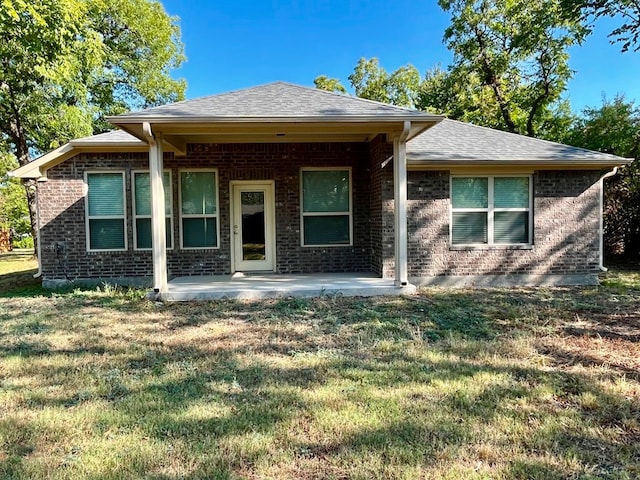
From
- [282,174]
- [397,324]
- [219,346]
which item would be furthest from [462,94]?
[219,346]

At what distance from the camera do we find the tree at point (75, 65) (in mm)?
10328

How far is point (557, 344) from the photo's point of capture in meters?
4.72

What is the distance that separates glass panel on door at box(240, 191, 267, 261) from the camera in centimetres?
952

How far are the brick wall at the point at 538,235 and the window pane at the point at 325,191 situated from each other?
162 centimetres

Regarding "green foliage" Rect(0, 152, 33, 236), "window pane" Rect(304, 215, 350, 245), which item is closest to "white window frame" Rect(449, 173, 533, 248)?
"window pane" Rect(304, 215, 350, 245)

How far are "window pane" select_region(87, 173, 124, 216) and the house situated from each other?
2 centimetres

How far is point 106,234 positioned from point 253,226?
304 cm

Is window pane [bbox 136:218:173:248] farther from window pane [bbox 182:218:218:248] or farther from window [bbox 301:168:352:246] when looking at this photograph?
window [bbox 301:168:352:246]

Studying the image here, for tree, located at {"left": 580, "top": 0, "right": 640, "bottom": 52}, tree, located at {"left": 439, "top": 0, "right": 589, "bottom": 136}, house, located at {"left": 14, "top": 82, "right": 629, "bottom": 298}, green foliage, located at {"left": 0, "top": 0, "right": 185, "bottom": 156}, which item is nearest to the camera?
house, located at {"left": 14, "top": 82, "right": 629, "bottom": 298}

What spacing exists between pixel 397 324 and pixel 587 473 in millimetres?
3267

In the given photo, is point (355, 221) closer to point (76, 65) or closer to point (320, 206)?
point (320, 206)

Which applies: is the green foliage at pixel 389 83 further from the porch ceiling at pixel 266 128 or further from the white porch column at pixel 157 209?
the white porch column at pixel 157 209

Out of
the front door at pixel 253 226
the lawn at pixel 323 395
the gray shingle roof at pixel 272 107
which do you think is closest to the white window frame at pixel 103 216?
the front door at pixel 253 226

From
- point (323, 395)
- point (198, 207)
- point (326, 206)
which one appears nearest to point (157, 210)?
point (198, 207)
